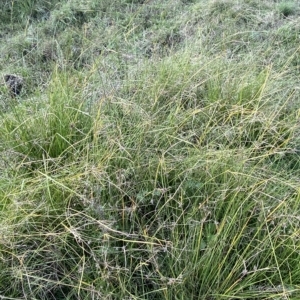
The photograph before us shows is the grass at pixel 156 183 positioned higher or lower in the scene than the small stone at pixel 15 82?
higher

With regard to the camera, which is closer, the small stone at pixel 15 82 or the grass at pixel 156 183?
the grass at pixel 156 183

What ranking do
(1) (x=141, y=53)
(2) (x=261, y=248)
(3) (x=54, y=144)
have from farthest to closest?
1. (1) (x=141, y=53)
2. (3) (x=54, y=144)
3. (2) (x=261, y=248)

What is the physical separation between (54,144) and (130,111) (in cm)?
42

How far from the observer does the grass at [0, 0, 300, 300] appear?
179cm

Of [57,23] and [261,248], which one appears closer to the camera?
[261,248]

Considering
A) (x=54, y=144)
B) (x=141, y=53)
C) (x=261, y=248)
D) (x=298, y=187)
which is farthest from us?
(x=141, y=53)

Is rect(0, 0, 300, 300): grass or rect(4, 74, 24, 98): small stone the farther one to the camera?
rect(4, 74, 24, 98): small stone

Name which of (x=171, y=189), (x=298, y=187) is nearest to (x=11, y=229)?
(x=171, y=189)

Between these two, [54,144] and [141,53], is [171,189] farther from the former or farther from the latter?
[141,53]

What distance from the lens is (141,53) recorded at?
353 centimetres

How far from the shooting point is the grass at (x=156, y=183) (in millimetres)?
1795

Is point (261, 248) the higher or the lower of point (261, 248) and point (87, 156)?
the lower

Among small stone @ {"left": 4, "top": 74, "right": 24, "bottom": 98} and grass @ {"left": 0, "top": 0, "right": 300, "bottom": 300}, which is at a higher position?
grass @ {"left": 0, "top": 0, "right": 300, "bottom": 300}

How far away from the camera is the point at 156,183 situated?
2068mm
